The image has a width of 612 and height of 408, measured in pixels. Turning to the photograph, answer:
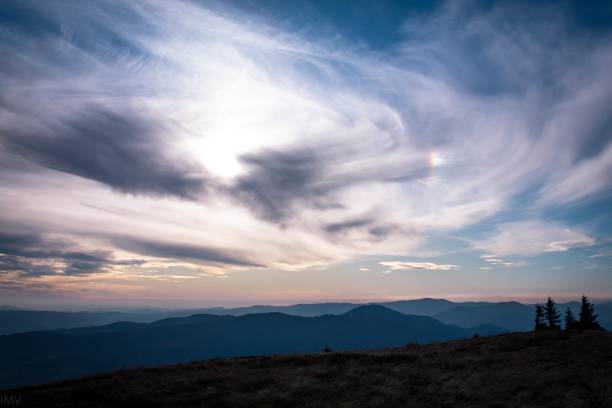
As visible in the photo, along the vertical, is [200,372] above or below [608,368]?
below

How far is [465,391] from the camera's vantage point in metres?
17.3

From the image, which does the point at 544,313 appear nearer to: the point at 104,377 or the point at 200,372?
the point at 200,372

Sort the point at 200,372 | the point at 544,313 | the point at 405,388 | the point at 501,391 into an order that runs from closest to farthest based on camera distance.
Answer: the point at 501,391 < the point at 405,388 < the point at 200,372 < the point at 544,313

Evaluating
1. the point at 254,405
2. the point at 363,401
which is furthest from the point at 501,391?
the point at 254,405

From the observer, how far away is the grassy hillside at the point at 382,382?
1645cm

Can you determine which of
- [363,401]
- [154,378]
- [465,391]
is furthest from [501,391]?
[154,378]

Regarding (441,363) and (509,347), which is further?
(509,347)

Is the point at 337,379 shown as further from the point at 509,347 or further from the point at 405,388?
the point at 509,347

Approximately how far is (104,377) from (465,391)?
22619 millimetres

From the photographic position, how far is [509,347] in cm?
2714

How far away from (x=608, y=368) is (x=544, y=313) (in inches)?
2383

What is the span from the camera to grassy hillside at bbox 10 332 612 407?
648 inches

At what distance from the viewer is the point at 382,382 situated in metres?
20.1

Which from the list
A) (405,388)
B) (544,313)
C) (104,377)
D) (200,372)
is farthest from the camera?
(544,313)
